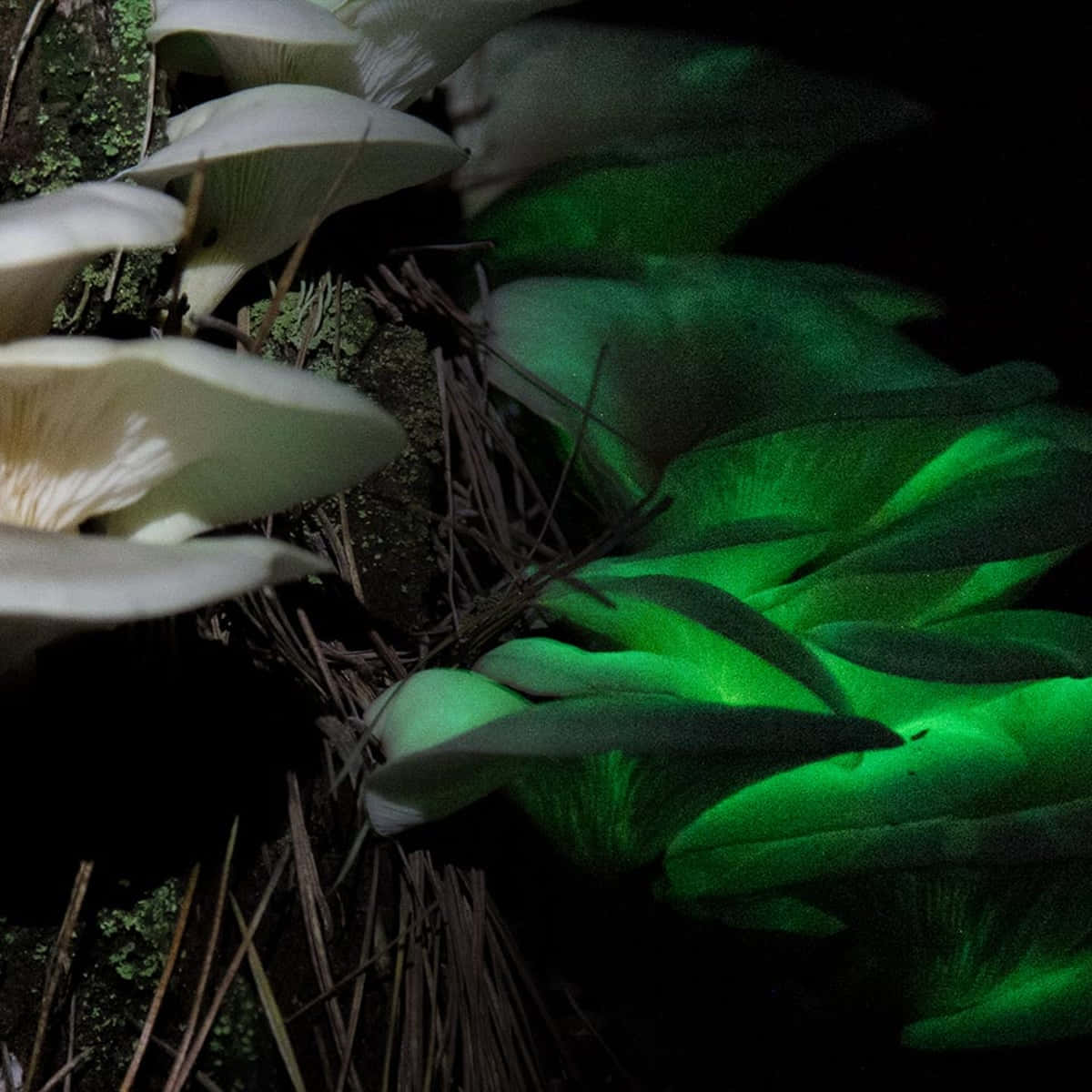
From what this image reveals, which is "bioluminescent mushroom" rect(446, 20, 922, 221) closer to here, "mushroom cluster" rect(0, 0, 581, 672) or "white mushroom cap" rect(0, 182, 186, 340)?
"mushroom cluster" rect(0, 0, 581, 672)

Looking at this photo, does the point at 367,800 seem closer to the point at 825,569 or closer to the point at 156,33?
the point at 825,569

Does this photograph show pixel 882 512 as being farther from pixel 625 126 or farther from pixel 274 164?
pixel 274 164

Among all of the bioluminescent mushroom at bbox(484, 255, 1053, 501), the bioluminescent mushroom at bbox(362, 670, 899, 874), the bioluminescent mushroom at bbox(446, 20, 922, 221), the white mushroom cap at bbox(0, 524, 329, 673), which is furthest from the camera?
the bioluminescent mushroom at bbox(446, 20, 922, 221)

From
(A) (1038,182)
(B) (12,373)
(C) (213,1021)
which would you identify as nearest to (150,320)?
(B) (12,373)

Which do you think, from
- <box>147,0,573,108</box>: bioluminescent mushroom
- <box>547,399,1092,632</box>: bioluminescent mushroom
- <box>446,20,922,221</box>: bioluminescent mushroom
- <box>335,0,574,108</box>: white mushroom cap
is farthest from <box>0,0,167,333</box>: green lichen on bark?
<box>547,399,1092,632</box>: bioluminescent mushroom

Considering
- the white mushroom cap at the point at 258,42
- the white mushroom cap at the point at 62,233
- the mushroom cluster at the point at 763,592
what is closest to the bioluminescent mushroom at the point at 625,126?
the mushroom cluster at the point at 763,592

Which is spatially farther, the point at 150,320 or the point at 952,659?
the point at 150,320

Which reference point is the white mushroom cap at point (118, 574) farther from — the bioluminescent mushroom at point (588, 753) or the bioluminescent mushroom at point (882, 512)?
the bioluminescent mushroom at point (882, 512)
